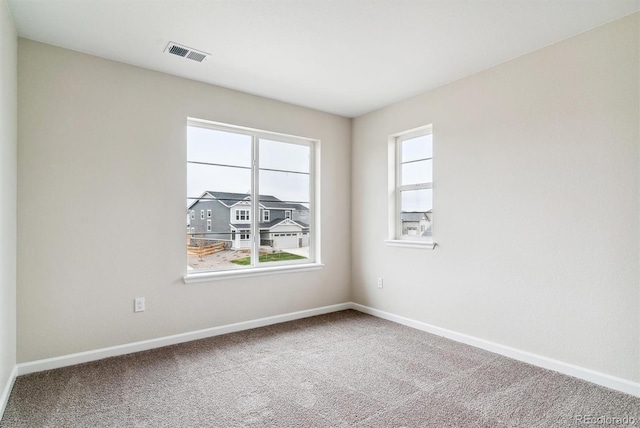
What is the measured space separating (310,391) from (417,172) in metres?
2.48

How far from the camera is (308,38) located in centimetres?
255

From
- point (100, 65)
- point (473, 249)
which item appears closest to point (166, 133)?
point (100, 65)

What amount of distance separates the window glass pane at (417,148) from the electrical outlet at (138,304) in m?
3.01

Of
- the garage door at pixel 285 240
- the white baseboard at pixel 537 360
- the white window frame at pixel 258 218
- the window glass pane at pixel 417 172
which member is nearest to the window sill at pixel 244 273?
the white window frame at pixel 258 218

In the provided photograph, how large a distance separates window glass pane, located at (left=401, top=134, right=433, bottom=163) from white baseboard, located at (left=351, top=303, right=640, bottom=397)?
1.76 meters

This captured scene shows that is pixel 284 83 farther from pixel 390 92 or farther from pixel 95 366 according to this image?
pixel 95 366

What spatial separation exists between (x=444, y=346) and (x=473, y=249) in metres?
0.91

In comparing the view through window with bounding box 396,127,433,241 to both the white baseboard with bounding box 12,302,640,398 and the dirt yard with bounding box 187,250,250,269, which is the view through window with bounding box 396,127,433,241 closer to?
the white baseboard with bounding box 12,302,640,398

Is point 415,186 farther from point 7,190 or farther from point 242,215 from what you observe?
point 7,190

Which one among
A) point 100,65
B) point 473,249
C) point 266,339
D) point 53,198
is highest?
point 100,65

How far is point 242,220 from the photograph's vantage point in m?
3.72

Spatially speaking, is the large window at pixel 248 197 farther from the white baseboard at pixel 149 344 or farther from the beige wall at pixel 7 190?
the beige wall at pixel 7 190

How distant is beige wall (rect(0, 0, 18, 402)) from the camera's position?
6.77 ft

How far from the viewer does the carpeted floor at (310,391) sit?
1990 mm
